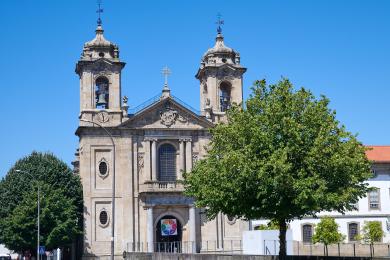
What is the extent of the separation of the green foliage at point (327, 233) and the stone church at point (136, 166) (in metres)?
8.76

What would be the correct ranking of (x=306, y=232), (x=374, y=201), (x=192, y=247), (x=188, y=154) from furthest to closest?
1. (x=306, y=232)
2. (x=374, y=201)
3. (x=188, y=154)
4. (x=192, y=247)

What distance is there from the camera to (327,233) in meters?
62.5

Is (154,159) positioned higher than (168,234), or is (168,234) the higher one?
(154,159)

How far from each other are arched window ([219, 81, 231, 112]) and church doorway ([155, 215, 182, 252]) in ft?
41.8

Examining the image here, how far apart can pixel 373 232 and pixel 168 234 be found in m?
→ 19.1

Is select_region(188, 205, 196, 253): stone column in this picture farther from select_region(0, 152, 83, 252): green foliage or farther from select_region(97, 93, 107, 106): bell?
select_region(97, 93, 107, 106): bell

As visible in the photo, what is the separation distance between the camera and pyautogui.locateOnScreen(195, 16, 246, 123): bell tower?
70750 millimetres

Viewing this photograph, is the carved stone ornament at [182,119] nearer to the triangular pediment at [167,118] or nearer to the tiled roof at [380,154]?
the triangular pediment at [167,118]

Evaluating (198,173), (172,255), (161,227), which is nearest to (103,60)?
(161,227)

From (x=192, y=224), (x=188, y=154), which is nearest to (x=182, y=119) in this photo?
(x=188, y=154)

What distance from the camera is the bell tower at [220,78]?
70.8m

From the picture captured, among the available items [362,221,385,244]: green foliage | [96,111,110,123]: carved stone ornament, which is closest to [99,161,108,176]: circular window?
[96,111,110,123]: carved stone ornament

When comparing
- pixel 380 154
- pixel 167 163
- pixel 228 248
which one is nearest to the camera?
pixel 167 163

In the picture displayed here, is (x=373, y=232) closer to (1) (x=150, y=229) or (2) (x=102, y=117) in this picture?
(1) (x=150, y=229)
